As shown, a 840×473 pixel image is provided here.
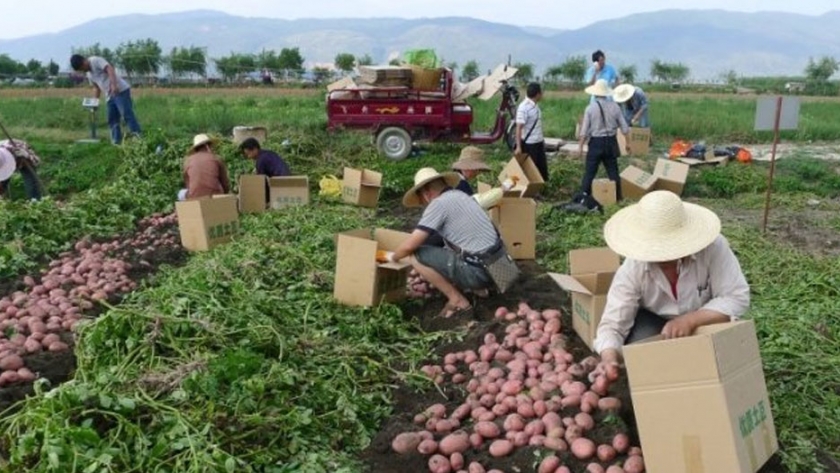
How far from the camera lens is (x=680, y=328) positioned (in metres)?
3.09

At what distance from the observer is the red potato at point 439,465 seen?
122 inches

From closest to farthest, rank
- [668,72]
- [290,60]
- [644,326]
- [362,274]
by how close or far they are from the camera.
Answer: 1. [644,326]
2. [362,274]
3. [290,60]
4. [668,72]

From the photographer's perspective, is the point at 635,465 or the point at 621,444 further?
the point at 621,444

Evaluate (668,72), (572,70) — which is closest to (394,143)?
(572,70)

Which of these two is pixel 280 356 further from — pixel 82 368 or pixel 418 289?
pixel 418 289

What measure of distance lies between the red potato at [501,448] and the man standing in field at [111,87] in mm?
8988

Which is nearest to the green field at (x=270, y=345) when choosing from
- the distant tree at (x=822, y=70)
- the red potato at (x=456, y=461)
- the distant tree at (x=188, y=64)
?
the red potato at (x=456, y=461)

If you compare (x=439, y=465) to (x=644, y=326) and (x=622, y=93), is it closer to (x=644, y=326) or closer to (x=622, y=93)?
(x=644, y=326)

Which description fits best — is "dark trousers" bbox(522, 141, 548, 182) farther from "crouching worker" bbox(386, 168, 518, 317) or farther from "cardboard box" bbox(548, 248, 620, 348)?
"cardboard box" bbox(548, 248, 620, 348)

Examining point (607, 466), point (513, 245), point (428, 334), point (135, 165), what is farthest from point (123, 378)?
point (135, 165)

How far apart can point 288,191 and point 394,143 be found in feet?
11.3

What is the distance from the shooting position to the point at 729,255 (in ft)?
10.5

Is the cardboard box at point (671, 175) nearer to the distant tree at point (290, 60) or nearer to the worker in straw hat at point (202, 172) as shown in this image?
the worker in straw hat at point (202, 172)

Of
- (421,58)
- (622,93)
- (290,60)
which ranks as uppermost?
(290,60)
